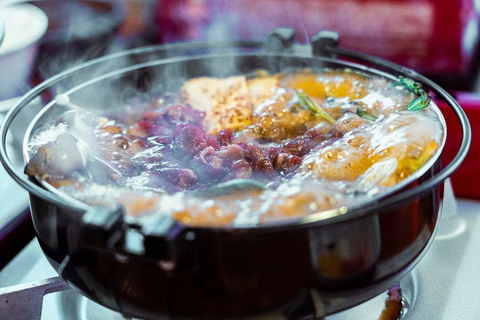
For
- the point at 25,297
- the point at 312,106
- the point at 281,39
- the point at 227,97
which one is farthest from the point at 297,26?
the point at 25,297

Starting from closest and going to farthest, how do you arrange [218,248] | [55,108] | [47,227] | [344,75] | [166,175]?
[218,248] < [47,227] < [166,175] < [55,108] < [344,75]

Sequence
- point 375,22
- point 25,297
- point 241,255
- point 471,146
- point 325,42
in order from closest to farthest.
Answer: point 241,255 < point 25,297 < point 325,42 < point 471,146 < point 375,22

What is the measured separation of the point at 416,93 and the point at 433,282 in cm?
60

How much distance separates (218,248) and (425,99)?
838 millimetres

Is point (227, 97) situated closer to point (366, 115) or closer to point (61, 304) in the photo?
point (366, 115)

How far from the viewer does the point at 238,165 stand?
1.43m

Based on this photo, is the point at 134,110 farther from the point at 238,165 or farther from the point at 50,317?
the point at 50,317

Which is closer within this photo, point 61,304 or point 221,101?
point 61,304

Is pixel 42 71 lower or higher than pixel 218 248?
lower

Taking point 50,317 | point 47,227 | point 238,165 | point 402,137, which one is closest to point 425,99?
point 402,137

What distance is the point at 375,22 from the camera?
311cm

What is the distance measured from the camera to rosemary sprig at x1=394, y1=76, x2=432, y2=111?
150 cm

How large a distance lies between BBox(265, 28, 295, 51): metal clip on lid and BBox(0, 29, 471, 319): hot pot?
2.49ft

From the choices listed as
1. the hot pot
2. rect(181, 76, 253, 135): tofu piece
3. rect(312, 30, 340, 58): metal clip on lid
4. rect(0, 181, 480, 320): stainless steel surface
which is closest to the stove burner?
rect(0, 181, 480, 320): stainless steel surface
